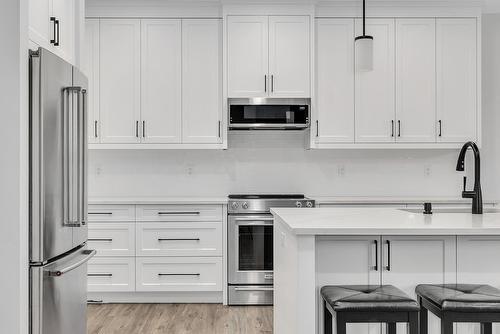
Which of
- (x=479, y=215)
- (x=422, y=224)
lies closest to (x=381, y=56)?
(x=479, y=215)

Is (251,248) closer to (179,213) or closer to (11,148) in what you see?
(179,213)

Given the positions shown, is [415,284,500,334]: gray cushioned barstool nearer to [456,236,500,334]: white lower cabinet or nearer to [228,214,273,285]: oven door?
[456,236,500,334]: white lower cabinet

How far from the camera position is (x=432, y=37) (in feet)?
14.4

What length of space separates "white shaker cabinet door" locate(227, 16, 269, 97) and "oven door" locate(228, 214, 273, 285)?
1191mm

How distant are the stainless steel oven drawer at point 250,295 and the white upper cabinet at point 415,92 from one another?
6.24 ft

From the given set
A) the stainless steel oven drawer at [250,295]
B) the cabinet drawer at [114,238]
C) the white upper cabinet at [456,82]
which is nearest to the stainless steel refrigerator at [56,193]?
the cabinet drawer at [114,238]

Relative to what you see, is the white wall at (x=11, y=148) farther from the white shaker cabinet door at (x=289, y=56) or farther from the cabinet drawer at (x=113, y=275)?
the white shaker cabinet door at (x=289, y=56)

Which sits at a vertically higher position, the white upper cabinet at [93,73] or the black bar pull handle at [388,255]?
the white upper cabinet at [93,73]

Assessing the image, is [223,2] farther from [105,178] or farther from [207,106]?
[105,178]

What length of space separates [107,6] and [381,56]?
2.62m

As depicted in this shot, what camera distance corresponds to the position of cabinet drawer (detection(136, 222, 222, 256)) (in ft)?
13.5

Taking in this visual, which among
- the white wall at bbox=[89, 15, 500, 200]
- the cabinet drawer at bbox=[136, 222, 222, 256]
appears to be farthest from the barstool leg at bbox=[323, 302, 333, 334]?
the white wall at bbox=[89, 15, 500, 200]

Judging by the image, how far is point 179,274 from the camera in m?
4.14

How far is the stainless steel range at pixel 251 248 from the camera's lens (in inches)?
162
